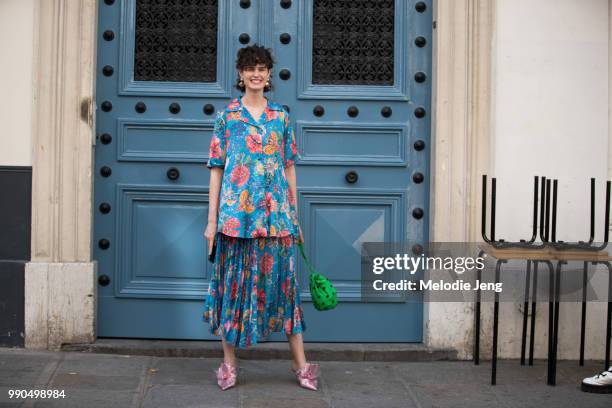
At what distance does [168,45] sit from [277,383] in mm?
2239

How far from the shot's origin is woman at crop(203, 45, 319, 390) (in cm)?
549

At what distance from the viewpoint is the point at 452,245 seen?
21.4ft

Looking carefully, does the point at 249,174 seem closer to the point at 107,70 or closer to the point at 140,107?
the point at 140,107

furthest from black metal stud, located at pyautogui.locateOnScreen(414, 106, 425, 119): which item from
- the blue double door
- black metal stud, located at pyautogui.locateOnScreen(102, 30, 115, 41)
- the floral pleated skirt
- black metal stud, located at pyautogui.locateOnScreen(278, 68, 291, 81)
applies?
black metal stud, located at pyautogui.locateOnScreen(102, 30, 115, 41)

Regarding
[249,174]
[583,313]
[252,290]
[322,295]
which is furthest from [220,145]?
[583,313]

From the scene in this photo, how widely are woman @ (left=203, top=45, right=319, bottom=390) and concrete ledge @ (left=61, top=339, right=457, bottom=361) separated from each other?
83cm

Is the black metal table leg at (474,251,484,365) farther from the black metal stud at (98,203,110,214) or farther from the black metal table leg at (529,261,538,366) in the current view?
the black metal stud at (98,203,110,214)

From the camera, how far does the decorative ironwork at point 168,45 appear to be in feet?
21.8

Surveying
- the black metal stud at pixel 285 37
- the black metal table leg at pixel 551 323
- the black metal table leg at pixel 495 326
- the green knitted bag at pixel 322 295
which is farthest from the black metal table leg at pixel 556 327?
the black metal stud at pixel 285 37

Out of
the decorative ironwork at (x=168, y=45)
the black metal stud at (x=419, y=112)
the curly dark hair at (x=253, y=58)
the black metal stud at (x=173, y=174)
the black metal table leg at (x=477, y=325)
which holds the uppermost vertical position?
the decorative ironwork at (x=168, y=45)

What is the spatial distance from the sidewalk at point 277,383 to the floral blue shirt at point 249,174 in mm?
869

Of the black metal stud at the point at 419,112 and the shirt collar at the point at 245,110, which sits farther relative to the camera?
the black metal stud at the point at 419,112

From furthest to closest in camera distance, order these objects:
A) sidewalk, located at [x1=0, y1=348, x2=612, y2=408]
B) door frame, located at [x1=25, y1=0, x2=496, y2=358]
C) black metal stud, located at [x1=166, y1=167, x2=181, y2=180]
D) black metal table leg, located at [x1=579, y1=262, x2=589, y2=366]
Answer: black metal stud, located at [x1=166, y1=167, x2=181, y2=180] < door frame, located at [x1=25, y1=0, x2=496, y2=358] < black metal table leg, located at [x1=579, y1=262, x2=589, y2=366] < sidewalk, located at [x1=0, y1=348, x2=612, y2=408]

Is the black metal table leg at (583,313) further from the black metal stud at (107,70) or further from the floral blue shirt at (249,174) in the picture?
the black metal stud at (107,70)
